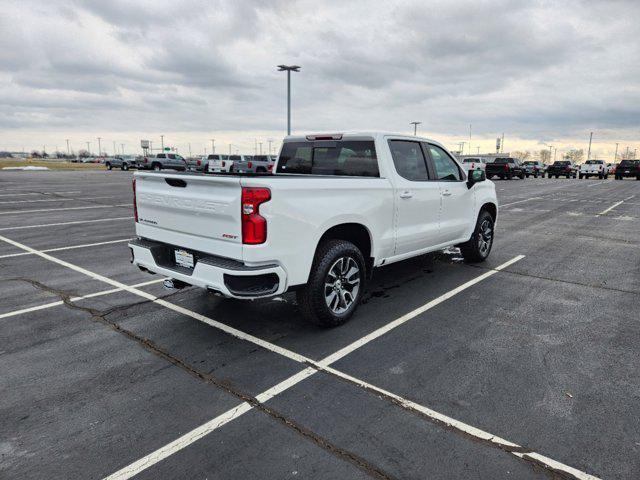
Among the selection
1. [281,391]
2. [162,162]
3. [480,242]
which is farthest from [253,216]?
[162,162]

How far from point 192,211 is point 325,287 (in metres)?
1.40

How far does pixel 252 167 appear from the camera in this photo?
3462cm

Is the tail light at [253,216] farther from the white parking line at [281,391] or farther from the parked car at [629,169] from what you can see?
the parked car at [629,169]

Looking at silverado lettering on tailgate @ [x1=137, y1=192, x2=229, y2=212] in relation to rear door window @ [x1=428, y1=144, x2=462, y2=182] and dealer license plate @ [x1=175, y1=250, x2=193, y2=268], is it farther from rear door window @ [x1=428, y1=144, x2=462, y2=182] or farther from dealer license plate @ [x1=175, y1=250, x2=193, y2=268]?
rear door window @ [x1=428, y1=144, x2=462, y2=182]

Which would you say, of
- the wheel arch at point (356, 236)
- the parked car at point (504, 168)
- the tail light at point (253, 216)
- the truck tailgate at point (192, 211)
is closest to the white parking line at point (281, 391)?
the wheel arch at point (356, 236)

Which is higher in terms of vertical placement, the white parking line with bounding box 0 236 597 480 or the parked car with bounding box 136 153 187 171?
the parked car with bounding box 136 153 187 171

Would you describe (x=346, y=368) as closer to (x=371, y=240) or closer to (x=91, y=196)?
(x=371, y=240)

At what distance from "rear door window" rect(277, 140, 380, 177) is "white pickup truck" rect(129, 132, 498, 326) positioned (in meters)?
0.01

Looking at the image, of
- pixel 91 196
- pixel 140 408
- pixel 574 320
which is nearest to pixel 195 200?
pixel 140 408

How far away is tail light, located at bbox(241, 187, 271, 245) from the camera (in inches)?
138

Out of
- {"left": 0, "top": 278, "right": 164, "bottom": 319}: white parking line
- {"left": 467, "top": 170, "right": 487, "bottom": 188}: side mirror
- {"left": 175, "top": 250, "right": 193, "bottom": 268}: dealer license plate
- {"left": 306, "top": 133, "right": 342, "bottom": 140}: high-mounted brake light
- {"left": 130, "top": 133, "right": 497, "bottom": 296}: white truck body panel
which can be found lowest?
{"left": 0, "top": 278, "right": 164, "bottom": 319}: white parking line

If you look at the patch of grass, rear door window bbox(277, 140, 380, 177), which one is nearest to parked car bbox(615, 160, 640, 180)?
rear door window bbox(277, 140, 380, 177)

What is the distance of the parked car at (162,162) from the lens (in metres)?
41.8

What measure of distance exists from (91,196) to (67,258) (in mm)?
11701
